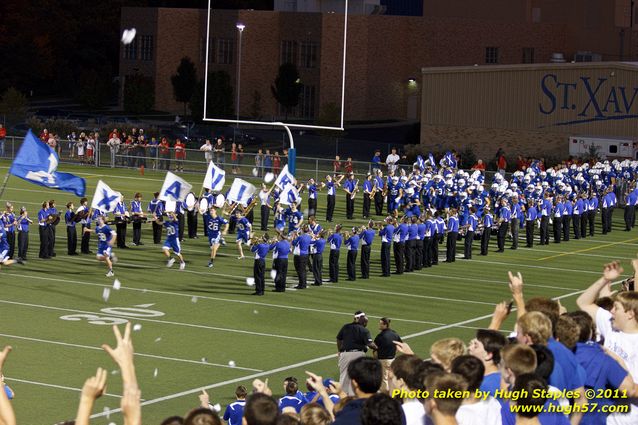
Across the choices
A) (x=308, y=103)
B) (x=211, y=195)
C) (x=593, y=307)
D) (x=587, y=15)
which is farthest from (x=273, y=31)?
(x=593, y=307)

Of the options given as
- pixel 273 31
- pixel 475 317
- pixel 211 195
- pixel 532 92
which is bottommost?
pixel 475 317

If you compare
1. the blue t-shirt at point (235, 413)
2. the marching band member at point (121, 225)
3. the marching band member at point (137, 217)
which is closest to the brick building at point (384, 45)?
the marching band member at point (137, 217)

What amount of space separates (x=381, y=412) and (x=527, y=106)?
41822mm

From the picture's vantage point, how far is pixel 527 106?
4741 cm

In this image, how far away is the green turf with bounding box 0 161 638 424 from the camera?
53.1ft

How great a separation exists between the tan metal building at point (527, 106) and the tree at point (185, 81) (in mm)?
17491

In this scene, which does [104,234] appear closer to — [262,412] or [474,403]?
[474,403]

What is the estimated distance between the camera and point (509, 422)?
23.5 ft

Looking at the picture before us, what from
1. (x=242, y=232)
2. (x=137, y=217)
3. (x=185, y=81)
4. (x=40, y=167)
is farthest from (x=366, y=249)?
(x=185, y=81)

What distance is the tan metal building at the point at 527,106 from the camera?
44.8 m

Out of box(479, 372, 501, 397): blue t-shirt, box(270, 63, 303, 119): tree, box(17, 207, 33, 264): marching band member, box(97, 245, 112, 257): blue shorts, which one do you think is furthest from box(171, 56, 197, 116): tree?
box(479, 372, 501, 397): blue t-shirt

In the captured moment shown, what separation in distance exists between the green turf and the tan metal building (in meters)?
15.5

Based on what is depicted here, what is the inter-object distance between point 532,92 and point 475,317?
27135mm

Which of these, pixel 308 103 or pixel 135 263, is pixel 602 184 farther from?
pixel 308 103
